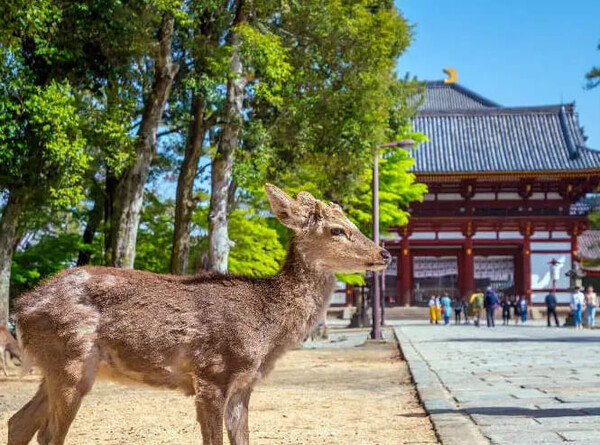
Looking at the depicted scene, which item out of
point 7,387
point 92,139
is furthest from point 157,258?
point 7,387

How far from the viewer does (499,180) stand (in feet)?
167

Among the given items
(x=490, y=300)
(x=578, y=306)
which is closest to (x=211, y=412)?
(x=578, y=306)

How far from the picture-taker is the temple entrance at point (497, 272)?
54.1 meters

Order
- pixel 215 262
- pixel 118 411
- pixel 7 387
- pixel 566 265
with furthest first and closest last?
pixel 566 265, pixel 215 262, pixel 7 387, pixel 118 411

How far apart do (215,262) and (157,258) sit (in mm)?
8156

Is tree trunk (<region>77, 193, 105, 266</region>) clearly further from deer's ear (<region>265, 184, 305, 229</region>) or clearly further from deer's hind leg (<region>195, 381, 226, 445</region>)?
deer's hind leg (<region>195, 381, 226, 445</region>)

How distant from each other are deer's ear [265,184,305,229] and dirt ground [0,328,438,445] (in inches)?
44.5

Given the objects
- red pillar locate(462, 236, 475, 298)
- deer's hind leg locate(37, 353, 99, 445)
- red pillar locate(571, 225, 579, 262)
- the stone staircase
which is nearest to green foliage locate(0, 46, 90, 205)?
deer's hind leg locate(37, 353, 99, 445)

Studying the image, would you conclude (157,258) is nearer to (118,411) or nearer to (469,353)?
(469,353)

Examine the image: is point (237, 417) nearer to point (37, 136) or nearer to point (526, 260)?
point (37, 136)

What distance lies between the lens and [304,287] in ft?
18.5

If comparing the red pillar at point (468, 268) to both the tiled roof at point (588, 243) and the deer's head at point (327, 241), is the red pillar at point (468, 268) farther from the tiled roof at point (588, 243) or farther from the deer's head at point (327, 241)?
the deer's head at point (327, 241)

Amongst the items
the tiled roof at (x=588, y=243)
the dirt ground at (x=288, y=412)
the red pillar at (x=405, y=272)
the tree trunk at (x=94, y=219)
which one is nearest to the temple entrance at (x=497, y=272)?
the tiled roof at (x=588, y=243)

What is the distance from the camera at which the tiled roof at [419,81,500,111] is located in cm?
6619
